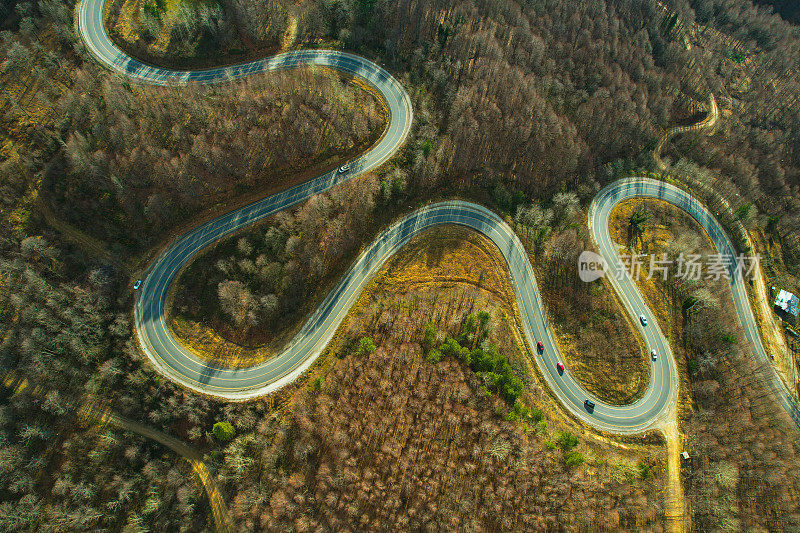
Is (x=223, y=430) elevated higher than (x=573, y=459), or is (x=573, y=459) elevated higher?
(x=573, y=459)

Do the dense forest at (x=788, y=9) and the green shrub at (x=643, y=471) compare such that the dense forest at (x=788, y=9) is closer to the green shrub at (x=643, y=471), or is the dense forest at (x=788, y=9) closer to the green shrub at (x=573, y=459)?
the green shrub at (x=643, y=471)

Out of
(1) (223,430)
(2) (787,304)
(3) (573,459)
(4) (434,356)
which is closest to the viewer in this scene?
(1) (223,430)

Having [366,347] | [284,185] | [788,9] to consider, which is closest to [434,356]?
[366,347]

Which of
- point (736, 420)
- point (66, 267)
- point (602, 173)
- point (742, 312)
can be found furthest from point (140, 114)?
point (742, 312)

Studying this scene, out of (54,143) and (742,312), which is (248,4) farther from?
(742,312)

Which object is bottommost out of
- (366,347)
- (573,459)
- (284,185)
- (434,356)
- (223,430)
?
(223,430)

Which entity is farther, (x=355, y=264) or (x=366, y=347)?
(x=355, y=264)

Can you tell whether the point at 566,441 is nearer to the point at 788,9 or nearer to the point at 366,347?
the point at 366,347
